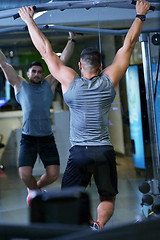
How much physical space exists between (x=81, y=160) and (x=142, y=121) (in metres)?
2.01

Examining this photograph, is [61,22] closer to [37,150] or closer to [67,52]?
[67,52]

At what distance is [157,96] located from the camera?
4.93m

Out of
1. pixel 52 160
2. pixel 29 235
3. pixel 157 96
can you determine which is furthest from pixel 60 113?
pixel 29 235

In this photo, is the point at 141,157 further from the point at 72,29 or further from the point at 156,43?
the point at 72,29

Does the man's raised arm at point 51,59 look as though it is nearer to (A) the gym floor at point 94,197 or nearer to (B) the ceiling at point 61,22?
(B) the ceiling at point 61,22

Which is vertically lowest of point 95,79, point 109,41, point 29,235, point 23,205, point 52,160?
point 23,205

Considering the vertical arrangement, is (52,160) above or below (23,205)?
above

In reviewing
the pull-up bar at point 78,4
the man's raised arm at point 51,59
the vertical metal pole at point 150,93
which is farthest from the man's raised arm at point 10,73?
the vertical metal pole at point 150,93

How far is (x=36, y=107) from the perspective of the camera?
418 cm

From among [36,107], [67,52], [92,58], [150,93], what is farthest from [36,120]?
[150,93]

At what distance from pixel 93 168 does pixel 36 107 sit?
75 cm

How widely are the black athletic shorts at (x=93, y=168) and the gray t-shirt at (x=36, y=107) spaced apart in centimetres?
55

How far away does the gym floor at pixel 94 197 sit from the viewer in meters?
4.26

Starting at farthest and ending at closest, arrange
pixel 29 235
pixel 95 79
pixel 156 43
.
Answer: pixel 156 43 → pixel 95 79 → pixel 29 235
